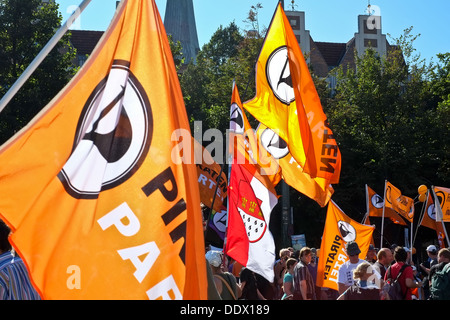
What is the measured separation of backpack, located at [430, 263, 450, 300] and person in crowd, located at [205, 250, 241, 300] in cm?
329

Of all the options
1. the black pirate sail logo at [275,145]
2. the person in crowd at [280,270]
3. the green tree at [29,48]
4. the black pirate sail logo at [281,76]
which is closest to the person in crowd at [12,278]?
the black pirate sail logo at [281,76]

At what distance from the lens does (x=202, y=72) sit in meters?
42.2

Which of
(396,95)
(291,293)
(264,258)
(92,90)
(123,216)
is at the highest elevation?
(396,95)

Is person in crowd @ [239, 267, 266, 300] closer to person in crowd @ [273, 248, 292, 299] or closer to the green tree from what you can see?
person in crowd @ [273, 248, 292, 299]

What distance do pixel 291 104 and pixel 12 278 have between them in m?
5.78

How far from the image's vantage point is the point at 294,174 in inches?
406

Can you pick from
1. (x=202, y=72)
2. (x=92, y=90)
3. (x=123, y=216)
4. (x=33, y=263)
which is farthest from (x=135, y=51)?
(x=202, y=72)

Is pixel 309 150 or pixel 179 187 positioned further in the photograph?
pixel 309 150

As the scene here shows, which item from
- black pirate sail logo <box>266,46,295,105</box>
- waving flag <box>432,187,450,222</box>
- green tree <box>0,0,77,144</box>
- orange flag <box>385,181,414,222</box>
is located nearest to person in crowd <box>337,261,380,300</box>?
black pirate sail logo <box>266,46,295,105</box>

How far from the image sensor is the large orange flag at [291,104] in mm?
9266

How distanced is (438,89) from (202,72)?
45.8 ft

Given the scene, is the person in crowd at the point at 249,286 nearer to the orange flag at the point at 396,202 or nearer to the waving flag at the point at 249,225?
the waving flag at the point at 249,225

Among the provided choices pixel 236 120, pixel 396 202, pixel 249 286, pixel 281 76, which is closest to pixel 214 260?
pixel 249 286

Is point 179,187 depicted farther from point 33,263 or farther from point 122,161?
point 33,263
